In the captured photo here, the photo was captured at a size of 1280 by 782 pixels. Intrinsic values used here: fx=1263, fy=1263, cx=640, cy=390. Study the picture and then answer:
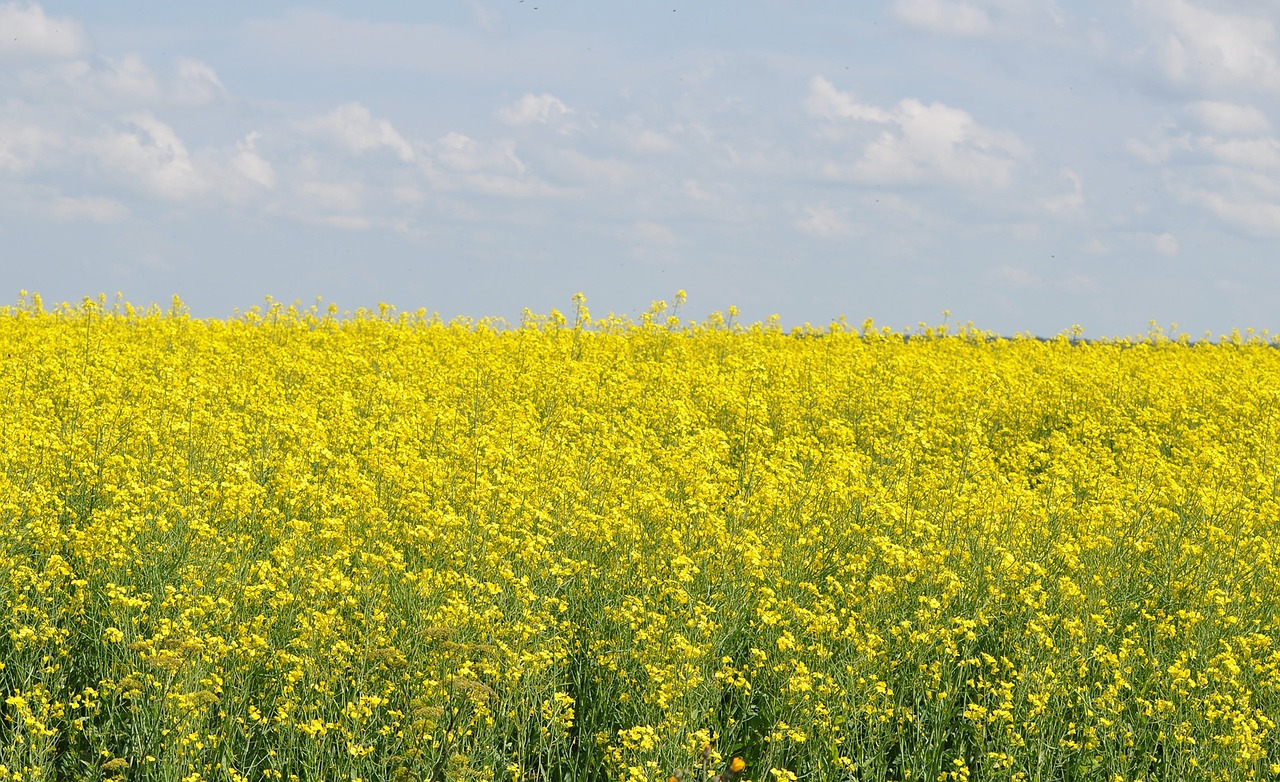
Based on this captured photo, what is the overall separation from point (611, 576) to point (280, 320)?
1202 cm

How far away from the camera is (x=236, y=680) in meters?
4.68

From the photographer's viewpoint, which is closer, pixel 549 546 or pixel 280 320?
pixel 549 546

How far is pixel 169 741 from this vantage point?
169 inches

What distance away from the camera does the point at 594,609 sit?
550 centimetres

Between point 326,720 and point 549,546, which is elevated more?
point 549,546

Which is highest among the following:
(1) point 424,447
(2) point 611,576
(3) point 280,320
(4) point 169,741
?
(3) point 280,320

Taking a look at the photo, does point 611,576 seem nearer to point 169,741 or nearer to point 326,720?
point 326,720

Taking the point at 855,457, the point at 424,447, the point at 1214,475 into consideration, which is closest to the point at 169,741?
the point at 424,447

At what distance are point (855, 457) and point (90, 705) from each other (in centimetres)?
478

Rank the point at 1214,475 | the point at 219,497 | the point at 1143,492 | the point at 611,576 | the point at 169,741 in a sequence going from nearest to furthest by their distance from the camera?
1. the point at 169,741
2. the point at 611,576
3. the point at 219,497
4. the point at 1143,492
5. the point at 1214,475

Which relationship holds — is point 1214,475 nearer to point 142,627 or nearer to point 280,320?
point 142,627

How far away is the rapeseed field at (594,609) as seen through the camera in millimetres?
4535

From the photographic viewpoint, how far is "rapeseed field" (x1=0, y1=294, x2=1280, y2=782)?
4.54 meters

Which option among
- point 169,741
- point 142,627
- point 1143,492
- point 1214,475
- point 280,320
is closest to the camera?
point 169,741
